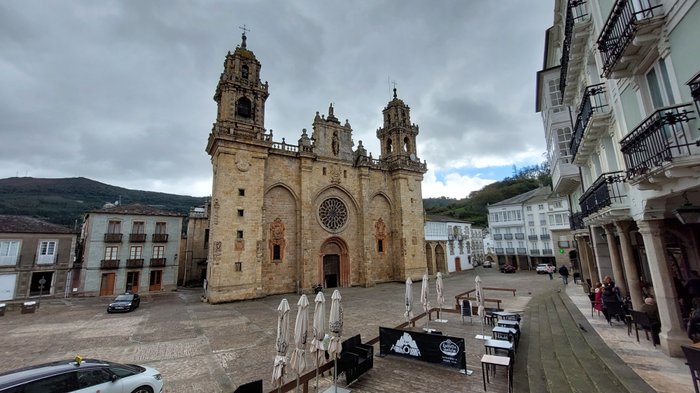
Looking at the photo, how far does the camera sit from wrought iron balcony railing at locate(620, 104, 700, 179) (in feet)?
14.4

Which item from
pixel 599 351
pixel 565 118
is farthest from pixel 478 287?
pixel 565 118

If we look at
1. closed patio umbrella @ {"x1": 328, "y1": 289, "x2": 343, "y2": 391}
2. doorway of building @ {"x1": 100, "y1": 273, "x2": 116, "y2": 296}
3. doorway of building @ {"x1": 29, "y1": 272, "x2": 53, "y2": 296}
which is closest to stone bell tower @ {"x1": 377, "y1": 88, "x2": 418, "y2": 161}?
closed patio umbrella @ {"x1": 328, "y1": 289, "x2": 343, "y2": 391}

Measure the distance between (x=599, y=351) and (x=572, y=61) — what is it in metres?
9.30

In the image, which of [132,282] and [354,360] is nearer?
[354,360]

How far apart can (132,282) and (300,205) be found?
1802cm

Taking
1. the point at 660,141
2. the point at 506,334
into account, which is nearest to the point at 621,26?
the point at 660,141

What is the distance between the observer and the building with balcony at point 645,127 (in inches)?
177

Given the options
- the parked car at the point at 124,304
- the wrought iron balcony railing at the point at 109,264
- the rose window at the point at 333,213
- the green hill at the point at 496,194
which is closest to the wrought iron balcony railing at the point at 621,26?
the rose window at the point at 333,213

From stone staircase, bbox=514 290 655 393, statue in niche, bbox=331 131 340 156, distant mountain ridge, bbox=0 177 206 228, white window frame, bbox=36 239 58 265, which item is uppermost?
distant mountain ridge, bbox=0 177 206 228

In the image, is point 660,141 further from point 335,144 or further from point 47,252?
point 47,252

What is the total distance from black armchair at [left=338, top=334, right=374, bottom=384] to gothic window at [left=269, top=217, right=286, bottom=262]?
54.0 feet

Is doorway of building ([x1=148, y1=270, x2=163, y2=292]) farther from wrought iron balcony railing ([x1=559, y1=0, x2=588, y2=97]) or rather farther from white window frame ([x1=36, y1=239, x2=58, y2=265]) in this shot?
wrought iron balcony railing ([x1=559, y1=0, x2=588, y2=97])

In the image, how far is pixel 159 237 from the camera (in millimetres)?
27672

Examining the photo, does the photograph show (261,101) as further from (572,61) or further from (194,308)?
(572,61)
